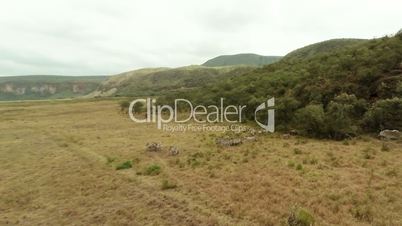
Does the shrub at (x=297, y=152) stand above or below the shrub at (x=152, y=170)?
above

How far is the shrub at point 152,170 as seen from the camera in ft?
77.8

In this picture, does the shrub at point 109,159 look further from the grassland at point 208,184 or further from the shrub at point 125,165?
the shrub at point 125,165

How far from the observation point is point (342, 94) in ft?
125

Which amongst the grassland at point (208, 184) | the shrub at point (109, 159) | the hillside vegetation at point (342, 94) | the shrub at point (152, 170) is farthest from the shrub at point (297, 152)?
the shrub at point (109, 159)

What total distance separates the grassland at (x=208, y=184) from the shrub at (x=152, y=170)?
0.07m

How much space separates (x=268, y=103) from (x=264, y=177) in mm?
27073

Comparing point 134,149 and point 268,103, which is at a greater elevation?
point 268,103

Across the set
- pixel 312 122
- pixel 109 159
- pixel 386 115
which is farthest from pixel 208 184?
pixel 386 115

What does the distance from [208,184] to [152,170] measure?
5.08 m

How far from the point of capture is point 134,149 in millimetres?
32188

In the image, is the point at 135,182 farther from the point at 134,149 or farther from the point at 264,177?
the point at 134,149

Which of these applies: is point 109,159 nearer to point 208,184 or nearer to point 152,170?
point 152,170

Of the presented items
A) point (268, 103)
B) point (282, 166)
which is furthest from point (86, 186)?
point (268, 103)

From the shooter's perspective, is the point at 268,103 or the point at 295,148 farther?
the point at 268,103
